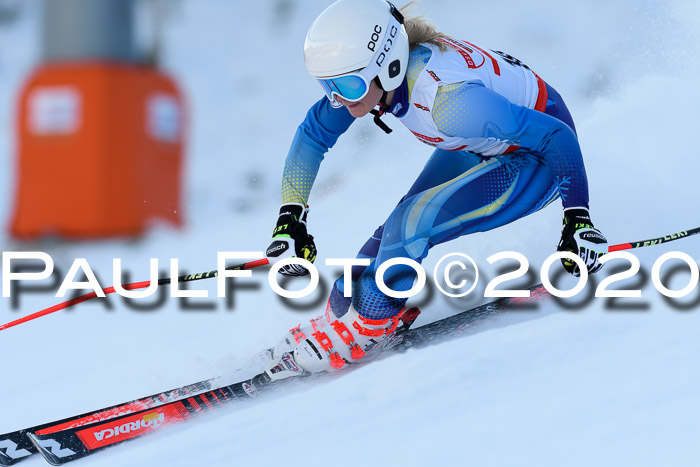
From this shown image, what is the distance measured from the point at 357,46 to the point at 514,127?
1.64ft

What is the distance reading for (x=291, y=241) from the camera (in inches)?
108

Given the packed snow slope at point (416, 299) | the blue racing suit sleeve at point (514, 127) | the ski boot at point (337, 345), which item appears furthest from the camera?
the ski boot at point (337, 345)

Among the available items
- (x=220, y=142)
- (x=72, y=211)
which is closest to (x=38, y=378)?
(x=72, y=211)

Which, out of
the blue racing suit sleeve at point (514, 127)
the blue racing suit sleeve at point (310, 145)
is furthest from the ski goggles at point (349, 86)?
the blue racing suit sleeve at point (310, 145)

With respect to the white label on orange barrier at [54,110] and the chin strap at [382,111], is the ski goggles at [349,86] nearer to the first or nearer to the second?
the chin strap at [382,111]

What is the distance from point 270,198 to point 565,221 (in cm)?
378

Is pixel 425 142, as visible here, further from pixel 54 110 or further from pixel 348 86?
pixel 54 110

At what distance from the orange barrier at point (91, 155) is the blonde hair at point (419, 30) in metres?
3.22

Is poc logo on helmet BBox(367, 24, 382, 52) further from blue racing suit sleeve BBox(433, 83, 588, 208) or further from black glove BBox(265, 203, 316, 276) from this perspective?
black glove BBox(265, 203, 316, 276)

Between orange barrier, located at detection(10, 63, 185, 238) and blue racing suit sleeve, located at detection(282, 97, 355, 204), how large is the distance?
272cm

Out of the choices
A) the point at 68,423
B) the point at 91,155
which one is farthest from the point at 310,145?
the point at 91,155

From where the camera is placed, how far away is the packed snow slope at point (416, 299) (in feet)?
6.16

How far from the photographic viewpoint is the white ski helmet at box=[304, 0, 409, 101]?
7.73 ft

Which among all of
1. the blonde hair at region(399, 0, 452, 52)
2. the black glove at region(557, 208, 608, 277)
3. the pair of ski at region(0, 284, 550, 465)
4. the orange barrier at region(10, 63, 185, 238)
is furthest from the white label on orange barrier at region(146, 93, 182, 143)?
the black glove at region(557, 208, 608, 277)
